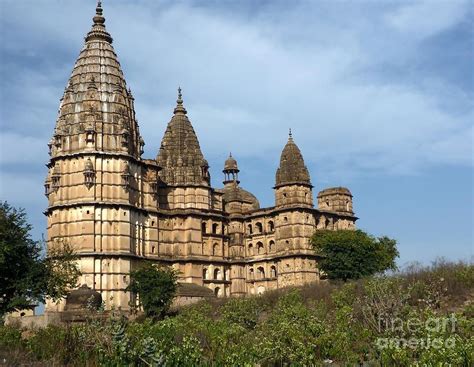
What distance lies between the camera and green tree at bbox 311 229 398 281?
62416 mm

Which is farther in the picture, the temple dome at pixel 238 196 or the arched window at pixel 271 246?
the temple dome at pixel 238 196

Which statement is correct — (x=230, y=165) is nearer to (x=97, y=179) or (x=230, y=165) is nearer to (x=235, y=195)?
(x=235, y=195)

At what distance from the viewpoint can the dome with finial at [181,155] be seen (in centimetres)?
7006

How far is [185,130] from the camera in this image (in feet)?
242

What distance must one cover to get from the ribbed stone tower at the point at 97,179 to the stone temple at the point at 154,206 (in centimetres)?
9

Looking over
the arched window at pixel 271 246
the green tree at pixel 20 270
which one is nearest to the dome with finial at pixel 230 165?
the arched window at pixel 271 246

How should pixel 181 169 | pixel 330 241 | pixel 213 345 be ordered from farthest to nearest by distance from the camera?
pixel 181 169
pixel 330 241
pixel 213 345

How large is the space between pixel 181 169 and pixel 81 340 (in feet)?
167

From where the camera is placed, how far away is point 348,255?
6312 cm

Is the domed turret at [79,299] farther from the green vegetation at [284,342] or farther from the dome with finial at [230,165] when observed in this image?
the dome with finial at [230,165]

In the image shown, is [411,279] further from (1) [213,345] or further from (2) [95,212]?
(2) [95,212]

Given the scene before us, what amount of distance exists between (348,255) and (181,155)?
782 inches

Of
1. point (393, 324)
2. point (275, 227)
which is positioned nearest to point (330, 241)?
point (275, 227)

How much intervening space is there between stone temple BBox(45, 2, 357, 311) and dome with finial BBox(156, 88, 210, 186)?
11cm
